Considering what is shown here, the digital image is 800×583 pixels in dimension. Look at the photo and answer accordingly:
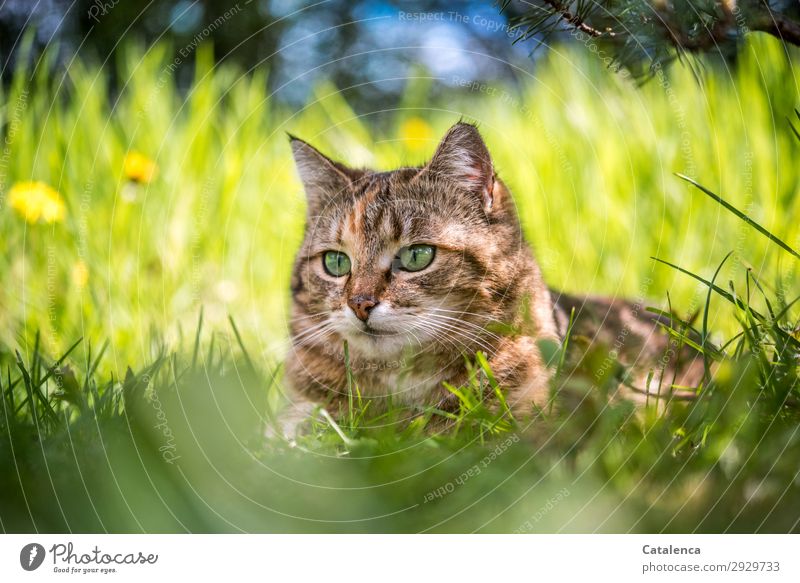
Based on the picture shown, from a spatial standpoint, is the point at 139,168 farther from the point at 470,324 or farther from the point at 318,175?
the point at 470,324

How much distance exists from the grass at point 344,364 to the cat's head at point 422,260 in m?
0.14

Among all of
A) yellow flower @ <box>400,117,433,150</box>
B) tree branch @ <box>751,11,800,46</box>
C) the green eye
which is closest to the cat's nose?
the green eye

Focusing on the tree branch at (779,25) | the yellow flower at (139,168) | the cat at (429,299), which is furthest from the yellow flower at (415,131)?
the tree branch at (779,25)

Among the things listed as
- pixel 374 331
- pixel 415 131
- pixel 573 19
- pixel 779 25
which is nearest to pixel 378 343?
pixel 374 331

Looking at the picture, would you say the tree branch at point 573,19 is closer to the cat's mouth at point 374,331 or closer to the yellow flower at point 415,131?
the cat's mouth at point 374,331

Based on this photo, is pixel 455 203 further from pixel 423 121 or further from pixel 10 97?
pixel 10 97

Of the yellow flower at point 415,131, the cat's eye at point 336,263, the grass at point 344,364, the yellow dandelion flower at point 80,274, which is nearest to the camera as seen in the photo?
the grass at point 344,364

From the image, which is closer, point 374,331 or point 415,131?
point 374,331

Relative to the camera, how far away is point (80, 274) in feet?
7.13

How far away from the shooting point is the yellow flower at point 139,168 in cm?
254

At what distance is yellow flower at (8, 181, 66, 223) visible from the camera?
7.20 feet
